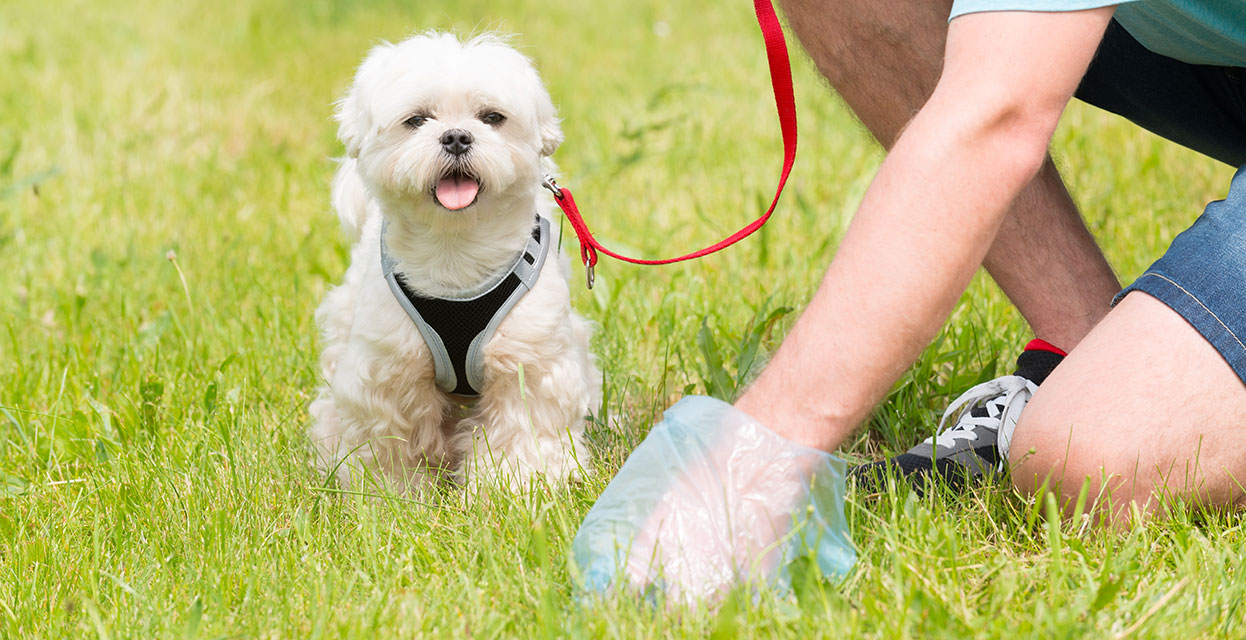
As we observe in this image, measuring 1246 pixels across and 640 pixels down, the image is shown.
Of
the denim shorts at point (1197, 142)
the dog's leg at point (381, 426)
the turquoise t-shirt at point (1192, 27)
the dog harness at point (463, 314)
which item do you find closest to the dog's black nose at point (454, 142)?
the dog harness at point (463, 314)

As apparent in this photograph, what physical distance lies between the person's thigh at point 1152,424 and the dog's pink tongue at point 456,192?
1023 millimetres

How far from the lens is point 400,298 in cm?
216

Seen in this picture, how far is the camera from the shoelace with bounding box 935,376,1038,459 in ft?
7.01

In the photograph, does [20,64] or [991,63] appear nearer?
[991,63]

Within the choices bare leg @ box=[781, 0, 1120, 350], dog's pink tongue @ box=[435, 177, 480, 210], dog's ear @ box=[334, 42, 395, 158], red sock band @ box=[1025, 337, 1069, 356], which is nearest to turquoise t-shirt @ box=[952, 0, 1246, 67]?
bare leg @ box=[781, 0, 1120, 350]

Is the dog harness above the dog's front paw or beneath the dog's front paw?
above

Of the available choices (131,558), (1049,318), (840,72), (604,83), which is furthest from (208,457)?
(604,83)

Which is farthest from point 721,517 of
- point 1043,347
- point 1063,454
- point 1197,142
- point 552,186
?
point 1197,142

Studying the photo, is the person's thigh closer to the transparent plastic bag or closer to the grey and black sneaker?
the grey and black sneaker

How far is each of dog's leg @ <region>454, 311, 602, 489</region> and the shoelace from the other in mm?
666

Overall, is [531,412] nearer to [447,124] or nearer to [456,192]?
[456,192]

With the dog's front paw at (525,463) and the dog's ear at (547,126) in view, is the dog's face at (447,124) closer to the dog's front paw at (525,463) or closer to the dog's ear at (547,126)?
the dog's ear at (547,126)

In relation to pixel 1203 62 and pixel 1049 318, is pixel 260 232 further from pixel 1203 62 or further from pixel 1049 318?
pixel 1203 62

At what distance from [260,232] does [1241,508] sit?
9.88ft
